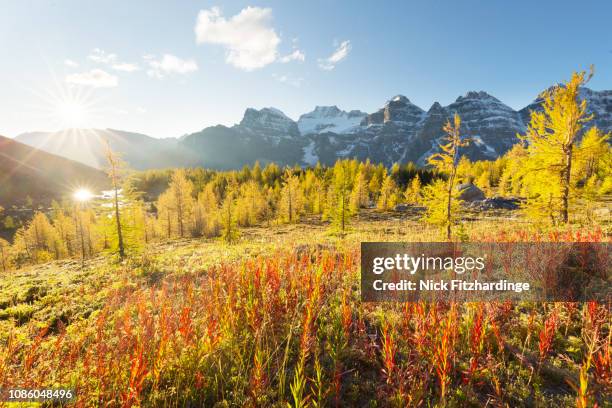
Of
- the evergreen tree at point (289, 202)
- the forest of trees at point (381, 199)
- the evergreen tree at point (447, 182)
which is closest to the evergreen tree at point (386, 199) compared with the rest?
the forest of trees at point (381, 199)

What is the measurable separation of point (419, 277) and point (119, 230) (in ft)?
65.2

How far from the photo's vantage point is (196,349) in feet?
10.2

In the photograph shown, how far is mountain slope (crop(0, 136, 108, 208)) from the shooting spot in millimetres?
122062

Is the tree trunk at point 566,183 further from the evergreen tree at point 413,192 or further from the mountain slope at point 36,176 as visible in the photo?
the mountain slope at point 36,176

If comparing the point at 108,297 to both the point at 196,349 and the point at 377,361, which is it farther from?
the point at 377,361

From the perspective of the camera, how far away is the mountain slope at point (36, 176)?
12206 cm

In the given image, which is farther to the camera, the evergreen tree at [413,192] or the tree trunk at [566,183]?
the evergreen tree at [413,192]

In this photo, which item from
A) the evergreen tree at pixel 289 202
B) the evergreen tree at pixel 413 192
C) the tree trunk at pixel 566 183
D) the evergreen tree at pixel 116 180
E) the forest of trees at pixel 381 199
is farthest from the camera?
the evergreen tree at pixel 413 192

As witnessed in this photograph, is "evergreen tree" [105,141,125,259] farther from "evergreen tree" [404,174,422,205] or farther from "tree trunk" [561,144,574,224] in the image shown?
"evergreen tree" [404,174,422,205]

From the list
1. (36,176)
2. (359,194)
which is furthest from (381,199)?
(36,176)

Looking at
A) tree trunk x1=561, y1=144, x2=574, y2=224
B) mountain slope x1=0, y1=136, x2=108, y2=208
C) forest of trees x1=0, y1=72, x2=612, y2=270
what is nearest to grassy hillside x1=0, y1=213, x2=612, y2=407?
forest of trees x1=0, y1=72, x2=612, y2=270

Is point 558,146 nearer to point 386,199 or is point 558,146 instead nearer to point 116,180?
point 116,180

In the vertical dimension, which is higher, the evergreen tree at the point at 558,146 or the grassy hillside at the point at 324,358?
the evergreen tree at the point at 558,146

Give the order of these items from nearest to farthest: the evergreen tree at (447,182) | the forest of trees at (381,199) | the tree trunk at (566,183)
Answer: the tree trunk at (566,183) < the forest of trees at (381,199) < the evergreen tree at (447,182)
